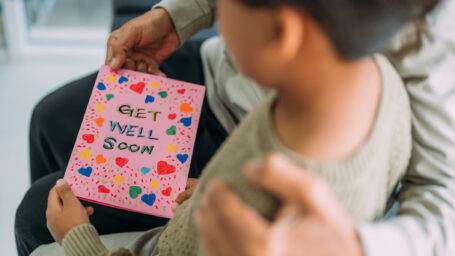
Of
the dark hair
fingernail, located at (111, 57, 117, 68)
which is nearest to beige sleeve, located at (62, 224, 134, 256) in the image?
fingernail, located at (111, 57, 117, 68)

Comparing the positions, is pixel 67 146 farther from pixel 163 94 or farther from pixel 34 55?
pixel 34 55

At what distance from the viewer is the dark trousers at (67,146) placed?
0.84 metres

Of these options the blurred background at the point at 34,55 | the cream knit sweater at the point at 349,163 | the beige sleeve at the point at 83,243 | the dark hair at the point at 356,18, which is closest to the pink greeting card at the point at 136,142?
the beige sleeve at the point at 83,243

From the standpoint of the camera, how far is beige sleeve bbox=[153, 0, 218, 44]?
3.12ft

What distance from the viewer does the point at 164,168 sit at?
0.83m

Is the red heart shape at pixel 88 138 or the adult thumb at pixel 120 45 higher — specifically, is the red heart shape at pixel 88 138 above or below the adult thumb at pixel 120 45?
below

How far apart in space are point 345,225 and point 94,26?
1.83 m

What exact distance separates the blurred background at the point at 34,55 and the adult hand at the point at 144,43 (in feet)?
2.32

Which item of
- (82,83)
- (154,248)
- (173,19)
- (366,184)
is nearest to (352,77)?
(366,184)

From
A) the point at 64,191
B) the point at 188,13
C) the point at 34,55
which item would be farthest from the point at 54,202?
the point at 34,55

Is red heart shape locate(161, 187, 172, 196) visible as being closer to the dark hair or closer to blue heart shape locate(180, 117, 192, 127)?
blue heart shape locate(180, 117, 192, 127)

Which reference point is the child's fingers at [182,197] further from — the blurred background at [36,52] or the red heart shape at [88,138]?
the blurred background at [36,52]

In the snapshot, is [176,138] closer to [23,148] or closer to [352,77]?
[352,77]

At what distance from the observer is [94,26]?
2.05 metres
